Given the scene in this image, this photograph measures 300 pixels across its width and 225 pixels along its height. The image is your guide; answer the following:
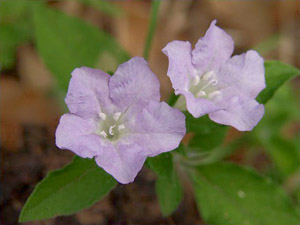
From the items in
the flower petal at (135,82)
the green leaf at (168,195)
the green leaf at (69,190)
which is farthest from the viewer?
the green leaf at (168,195)

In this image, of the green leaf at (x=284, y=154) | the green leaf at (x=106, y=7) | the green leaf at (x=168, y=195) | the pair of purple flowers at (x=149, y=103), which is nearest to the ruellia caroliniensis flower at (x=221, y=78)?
the pair of purple flowers at (x=149, y=103)

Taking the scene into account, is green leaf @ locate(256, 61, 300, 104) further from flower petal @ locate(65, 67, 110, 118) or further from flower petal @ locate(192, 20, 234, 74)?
flower petal @ locate(65, 67, 110, 118)

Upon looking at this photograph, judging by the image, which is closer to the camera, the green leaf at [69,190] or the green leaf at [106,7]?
the green leaf at [69,190]

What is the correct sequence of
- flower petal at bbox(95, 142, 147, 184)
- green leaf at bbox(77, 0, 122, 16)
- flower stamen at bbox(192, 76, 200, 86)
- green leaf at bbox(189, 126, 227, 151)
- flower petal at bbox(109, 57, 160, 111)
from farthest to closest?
green leaf at bbox(77, 0, 122, 16) → green leaf at bbox(189, 126, 227, 151) → flower stamen at bbox(192, 76, 200, 86) → flower petal at bbox(109, 57, 160, 111) → flower petal at bbox(95, 142, 147, 184)

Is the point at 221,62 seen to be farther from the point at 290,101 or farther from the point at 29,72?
the point at 29,72

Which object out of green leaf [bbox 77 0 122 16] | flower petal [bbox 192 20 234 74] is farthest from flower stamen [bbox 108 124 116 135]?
green leaf [bbox 77 0 122 16]

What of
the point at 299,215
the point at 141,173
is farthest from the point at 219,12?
the point at 299,215

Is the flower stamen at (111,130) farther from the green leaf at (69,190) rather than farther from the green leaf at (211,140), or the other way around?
the green leaf at (211,140)
